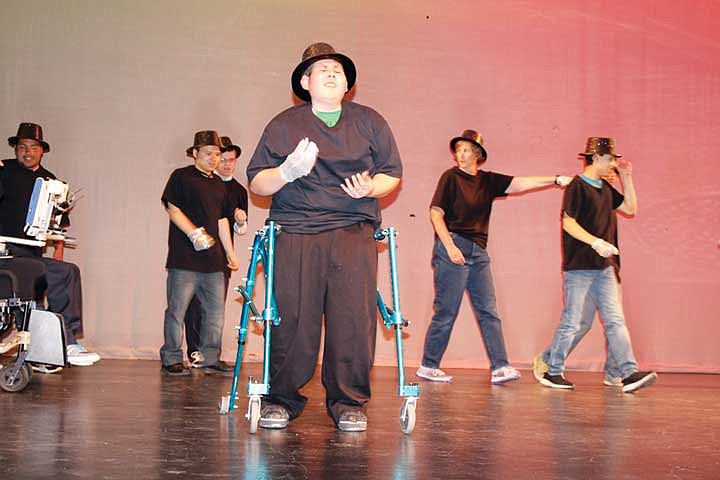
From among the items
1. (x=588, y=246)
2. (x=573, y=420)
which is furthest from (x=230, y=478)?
(x=588, y=246)

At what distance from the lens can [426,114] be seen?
6711 millimetres

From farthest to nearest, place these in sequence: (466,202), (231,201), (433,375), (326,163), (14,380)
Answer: (231,201)
(466,202)
(433,375)
(14,380)
(326,163)

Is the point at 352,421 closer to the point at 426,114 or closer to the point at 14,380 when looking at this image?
the point at 14,380

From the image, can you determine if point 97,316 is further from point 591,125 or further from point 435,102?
point 591,125

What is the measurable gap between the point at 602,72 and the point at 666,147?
800 millimetres

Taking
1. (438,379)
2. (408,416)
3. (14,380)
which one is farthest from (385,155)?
(438,379)

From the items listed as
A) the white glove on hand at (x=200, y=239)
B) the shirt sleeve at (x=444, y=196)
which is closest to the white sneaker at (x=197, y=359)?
the white glove on hand at (x=200, y=239)

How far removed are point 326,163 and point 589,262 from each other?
2647 mm

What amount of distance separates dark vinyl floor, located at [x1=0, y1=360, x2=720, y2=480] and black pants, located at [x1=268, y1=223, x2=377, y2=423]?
20cm

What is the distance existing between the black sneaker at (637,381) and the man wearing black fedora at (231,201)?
2.77 meters

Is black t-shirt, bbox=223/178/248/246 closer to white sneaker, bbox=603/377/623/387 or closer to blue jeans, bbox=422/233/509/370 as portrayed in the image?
blue jeans, bbox=422/233/509/370

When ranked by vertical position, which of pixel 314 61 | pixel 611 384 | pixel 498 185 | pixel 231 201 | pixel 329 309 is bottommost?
pixel 611 384

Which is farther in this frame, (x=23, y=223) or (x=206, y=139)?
(x=206, y=139)

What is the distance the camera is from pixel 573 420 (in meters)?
3.69
